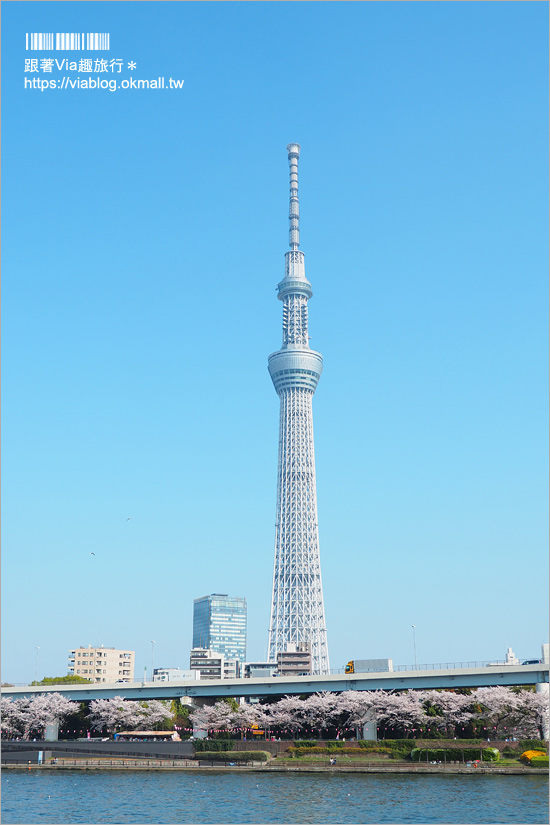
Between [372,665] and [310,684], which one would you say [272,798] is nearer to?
[310,684]

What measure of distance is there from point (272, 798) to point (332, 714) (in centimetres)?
4044

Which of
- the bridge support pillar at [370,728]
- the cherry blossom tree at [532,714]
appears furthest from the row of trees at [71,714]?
the cherry blossom tree at [532,714]

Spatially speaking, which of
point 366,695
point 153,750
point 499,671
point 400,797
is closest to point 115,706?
point 153,750

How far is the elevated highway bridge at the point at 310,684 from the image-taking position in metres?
100

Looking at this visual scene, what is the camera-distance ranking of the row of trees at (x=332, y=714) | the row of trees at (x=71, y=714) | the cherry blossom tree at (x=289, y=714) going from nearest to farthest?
the row of trees at (x=332, y=714), the cherry blossom tree at (x=289, y=714), the row of trees at (x=71, y=714)

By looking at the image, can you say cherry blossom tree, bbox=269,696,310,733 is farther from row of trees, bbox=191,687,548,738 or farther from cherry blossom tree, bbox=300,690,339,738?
cherry blossom tree, bbox=300,690,339,738

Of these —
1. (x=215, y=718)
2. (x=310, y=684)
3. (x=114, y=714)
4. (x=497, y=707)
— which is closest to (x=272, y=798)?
(x=497, y=707)

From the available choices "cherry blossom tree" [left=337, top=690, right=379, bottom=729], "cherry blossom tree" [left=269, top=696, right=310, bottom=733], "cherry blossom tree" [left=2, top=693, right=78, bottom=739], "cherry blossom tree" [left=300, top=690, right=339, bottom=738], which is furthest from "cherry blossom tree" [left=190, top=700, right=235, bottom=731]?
"cherry blossom tree" [left=2, top=693, right=78, bottom=739]

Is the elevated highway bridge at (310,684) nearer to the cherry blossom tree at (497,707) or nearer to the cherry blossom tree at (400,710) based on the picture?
the cherry blossom tree at (497,707)

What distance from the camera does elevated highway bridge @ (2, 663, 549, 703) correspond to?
100 meters

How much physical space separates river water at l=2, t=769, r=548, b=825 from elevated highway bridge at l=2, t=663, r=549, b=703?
23700 mm

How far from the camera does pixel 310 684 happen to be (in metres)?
111

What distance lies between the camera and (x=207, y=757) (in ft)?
311

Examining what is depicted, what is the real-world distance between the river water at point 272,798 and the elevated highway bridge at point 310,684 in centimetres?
2370
